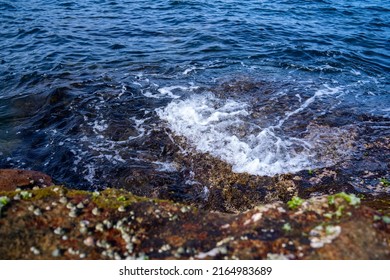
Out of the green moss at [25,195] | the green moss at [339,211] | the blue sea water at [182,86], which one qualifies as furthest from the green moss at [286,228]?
the blue sea water at [182,86]

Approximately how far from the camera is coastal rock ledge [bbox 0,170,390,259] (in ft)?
16.9

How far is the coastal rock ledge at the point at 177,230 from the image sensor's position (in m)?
5.14

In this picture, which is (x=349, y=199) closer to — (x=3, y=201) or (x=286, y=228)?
(x=286, y=228)

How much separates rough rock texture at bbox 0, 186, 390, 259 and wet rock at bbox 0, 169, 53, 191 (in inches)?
123

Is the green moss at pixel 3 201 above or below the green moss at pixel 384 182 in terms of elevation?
above

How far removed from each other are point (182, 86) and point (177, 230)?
38.1 ft

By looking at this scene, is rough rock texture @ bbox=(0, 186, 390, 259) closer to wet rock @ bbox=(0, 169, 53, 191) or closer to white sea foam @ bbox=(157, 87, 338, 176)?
wet rock @ bbox=(0, 169, 53, 191)

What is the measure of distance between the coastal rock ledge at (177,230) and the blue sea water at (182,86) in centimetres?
468

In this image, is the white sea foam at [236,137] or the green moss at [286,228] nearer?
the green moss at [286,228]

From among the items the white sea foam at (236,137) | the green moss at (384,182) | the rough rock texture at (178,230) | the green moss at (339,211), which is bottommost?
the green moss at (384,182)

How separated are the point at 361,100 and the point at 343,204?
11.8 meters

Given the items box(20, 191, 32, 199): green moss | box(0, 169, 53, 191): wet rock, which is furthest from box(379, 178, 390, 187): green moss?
box(0, 169, 53, 191): wet rock

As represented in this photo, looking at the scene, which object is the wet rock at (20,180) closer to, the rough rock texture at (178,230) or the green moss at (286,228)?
the rough rock texture at (178,230)
